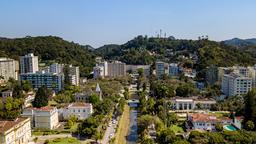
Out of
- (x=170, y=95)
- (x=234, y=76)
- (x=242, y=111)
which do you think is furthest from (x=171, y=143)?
(x=234, y=76)

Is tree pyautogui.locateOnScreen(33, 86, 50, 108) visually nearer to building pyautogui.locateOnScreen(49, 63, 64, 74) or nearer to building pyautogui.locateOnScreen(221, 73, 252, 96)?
building pyautogui.locateOnScreen(49, 63, 64, 74)

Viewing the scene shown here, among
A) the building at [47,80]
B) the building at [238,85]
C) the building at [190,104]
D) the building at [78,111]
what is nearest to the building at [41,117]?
the building at [78,111]

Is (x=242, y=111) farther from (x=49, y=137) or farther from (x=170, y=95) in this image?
(x=49, y=137)

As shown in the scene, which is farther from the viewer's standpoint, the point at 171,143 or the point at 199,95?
the point at 199,95

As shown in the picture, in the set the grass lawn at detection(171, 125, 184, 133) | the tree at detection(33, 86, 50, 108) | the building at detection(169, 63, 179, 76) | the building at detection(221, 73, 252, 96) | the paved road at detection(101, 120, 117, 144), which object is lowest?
the paved road at detection(101, 120, 117, 144)

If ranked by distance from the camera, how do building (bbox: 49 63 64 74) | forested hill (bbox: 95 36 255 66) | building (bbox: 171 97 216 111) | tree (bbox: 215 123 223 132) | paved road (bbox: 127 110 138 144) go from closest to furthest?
paved road (bbox: 127 110 138 144)
tree (bbox: 215 123 223 132)
building (bbox: 171 97 216 111)
building (bbox: 49 63 64 74)
forested hill (bbox: 95 36 255 66)

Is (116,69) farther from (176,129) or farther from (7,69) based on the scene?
(176,129)

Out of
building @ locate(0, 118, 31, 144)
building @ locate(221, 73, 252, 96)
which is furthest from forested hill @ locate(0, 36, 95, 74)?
building @ locate(0, 118, 31, 144)
